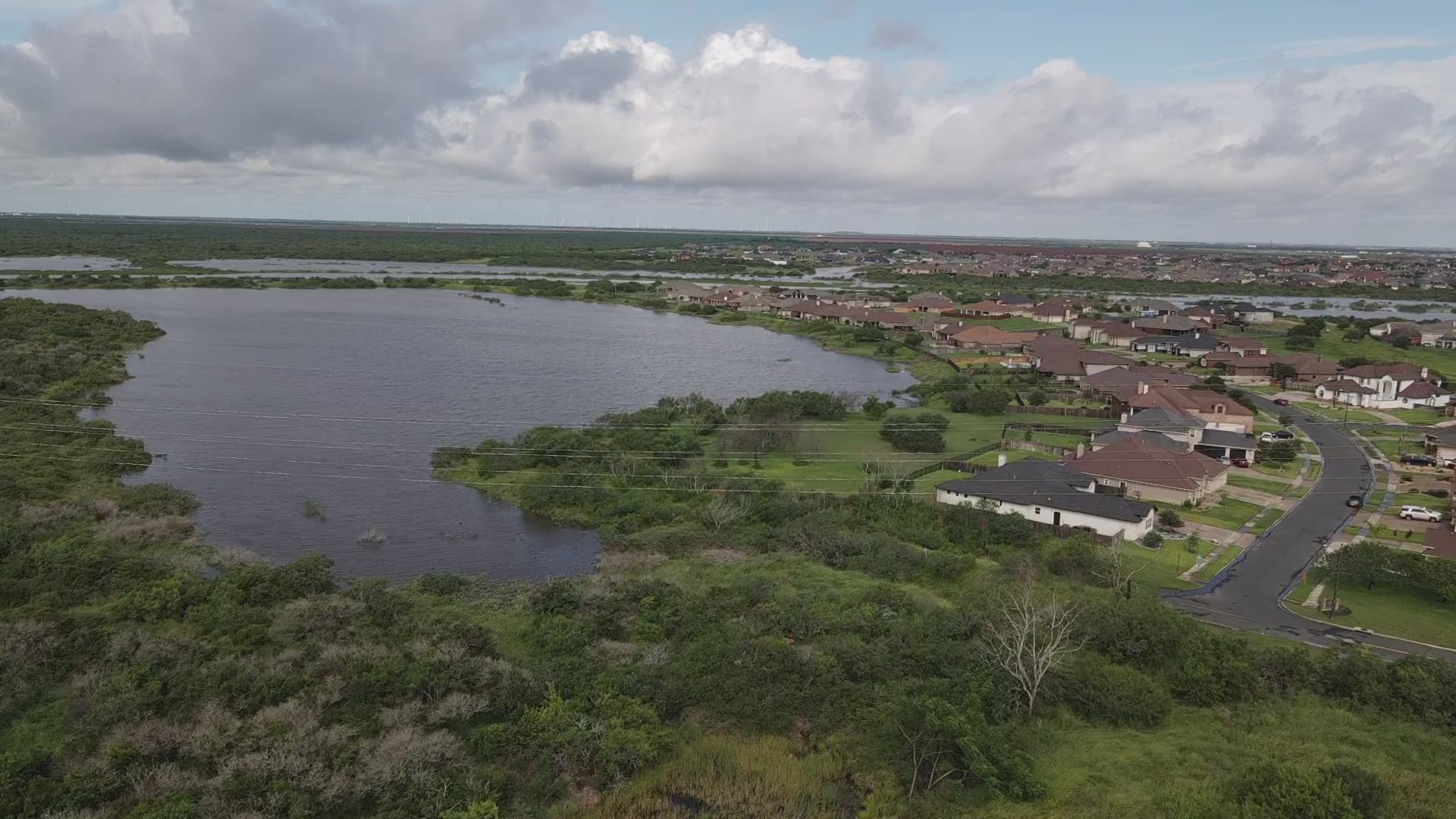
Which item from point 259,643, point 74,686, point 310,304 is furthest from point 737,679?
point 310,304

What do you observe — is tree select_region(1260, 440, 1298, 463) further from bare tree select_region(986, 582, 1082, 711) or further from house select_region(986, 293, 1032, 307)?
house select_region(986, 293, 1032, 307)

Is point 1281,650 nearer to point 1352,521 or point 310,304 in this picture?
point 1352,521

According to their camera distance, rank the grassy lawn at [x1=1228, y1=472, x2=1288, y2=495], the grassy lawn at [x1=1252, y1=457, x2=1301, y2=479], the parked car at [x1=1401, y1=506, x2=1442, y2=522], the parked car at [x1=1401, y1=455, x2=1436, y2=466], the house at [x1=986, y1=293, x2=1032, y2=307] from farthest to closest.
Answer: the house at [x1=986, y1=293, x2=1032, y2=307]
the parked car at [x1=1401, y1=455, x2=1436, y2=466]
the grassy lawn at [x1=1252, y1=457, x2=1301, y2=479]
the grassy lawn at [x1=1228, y1=472, x2=1288, y2=495]
the parked car at [x1=1401, y1=506, x2=1442, y2=522]

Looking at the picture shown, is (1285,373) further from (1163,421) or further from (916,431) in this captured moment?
(916,431)

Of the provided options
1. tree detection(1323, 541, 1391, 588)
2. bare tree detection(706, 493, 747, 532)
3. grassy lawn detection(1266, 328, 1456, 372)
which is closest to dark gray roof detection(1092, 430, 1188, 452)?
tree detection(1323, 541, 1391, 588)

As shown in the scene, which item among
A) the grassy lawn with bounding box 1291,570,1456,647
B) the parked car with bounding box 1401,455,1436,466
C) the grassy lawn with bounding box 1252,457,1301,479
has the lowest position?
the grassy lawn with bounding box 1291,570,1456,647

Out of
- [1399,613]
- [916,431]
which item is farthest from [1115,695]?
[916,431]

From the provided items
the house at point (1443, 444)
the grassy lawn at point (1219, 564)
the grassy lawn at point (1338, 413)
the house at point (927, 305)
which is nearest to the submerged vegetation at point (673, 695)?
the grassy lawn at point (1219, 564)
